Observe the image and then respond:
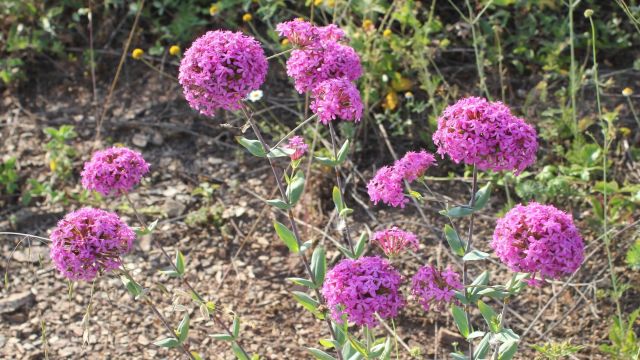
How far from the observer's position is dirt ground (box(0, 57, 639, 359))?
3691 millimetres

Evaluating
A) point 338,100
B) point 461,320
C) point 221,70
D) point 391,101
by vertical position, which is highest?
point 221,70

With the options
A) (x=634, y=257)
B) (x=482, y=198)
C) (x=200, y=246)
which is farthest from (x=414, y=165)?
(x=200, y=246)

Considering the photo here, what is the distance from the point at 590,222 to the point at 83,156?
2.80 meters

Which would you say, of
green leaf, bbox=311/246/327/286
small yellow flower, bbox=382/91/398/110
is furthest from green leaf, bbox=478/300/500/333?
small yellow flower, bbox=382/91/398/110

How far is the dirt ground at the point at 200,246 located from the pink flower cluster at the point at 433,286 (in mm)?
802

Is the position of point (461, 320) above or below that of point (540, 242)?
below

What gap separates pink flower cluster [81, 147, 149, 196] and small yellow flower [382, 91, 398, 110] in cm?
213

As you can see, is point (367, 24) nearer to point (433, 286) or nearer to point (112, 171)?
point (112, 171)

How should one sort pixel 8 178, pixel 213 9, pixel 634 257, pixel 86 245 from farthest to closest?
pixel 213 9 → pixel 8 178 → pixel 634 257 → pixel 86 245

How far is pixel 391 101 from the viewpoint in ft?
15.2

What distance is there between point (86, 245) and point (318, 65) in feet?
2.91

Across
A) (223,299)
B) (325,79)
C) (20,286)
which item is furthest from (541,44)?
(20,286)

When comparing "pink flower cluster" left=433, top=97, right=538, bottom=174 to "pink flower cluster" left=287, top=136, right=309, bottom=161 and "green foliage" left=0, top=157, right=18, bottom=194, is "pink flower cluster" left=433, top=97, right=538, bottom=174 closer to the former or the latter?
"pink flower cluster" left=287, top=136, right=309, bottom=161

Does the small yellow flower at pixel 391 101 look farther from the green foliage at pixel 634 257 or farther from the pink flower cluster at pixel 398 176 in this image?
the pink flower cluster at pixel 398 176
